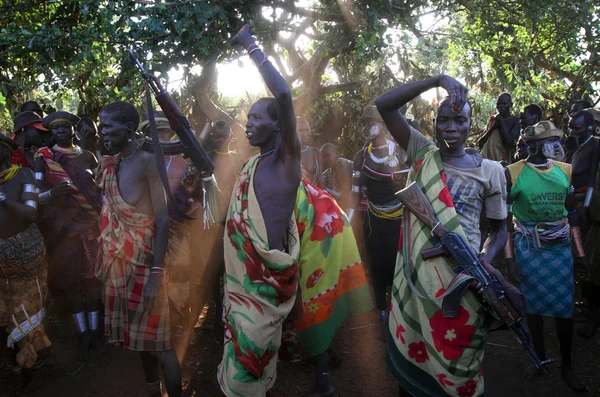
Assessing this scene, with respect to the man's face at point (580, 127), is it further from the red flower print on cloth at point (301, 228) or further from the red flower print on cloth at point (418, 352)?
the red flower print on cloth at point (418, 352)

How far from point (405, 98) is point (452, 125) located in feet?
1.00

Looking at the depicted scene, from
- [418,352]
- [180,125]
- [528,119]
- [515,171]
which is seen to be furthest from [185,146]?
[528,119]

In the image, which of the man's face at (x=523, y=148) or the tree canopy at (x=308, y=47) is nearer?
the man's face at (x=523, y=148)

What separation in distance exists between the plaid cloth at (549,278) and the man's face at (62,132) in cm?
436

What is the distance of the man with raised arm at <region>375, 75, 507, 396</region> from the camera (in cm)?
256

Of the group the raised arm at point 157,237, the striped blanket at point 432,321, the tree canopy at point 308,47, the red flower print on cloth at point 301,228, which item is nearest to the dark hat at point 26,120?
the tree canopy at point 308,47

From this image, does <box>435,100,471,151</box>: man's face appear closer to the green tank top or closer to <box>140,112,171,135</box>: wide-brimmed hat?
the green tank top

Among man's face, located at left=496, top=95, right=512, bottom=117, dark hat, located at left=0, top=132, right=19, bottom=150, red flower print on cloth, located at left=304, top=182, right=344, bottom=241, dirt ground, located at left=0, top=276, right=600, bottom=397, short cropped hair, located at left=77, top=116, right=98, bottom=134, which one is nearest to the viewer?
red flower print on cloth, located at left=304, top=182, right=344, bottom=241

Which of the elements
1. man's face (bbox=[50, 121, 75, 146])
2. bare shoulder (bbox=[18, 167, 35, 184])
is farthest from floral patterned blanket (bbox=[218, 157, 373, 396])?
man's face (bbox=[50, 121, 75, 146])

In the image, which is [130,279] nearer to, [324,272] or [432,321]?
[324,272]

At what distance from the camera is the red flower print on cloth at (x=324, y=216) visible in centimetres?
349

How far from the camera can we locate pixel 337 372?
4.12 meters

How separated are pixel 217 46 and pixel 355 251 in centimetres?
292

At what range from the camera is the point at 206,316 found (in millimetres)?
5434
